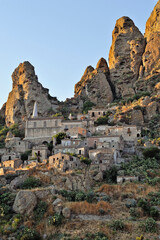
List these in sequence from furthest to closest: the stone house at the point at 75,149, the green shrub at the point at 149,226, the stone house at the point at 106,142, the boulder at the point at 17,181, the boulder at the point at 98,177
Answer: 1. the stone house at the point at 106,142
2. the stone house at the point at 75,149
3. the boulder at the point at 98,177
4. the boulder at the point at 17,181
5. the green shrub at the point at 149,226

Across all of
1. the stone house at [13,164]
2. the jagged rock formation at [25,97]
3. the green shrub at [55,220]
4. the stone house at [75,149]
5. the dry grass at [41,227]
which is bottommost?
the dry grass at [41,227]

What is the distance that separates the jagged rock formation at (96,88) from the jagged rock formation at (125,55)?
3.02m

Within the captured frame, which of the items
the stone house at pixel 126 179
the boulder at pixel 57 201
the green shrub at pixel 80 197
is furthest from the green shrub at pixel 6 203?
the stone house at pixel 126 179

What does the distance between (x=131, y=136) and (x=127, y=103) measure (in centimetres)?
1761

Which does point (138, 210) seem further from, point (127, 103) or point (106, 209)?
point (127, 103)

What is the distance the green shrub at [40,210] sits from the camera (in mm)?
27173

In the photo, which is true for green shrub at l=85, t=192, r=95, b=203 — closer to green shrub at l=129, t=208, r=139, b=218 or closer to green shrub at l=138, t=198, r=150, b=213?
green shrub at l=129, t=208, r=139, b=218

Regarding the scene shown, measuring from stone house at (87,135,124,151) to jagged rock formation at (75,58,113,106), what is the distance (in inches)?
1205

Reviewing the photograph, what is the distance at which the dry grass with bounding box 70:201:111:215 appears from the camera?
28.0 m

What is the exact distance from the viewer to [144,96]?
212ft

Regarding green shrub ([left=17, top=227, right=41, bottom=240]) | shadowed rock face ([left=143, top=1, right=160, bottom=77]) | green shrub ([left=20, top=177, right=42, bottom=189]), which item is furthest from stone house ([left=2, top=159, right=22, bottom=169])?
shadowed rock face ([left=143, top=1, right=160, bottom=77])

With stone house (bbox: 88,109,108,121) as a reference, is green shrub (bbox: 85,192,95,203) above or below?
below

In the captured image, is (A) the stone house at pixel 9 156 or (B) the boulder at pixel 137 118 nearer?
(A) the stone house at pixel 9 156

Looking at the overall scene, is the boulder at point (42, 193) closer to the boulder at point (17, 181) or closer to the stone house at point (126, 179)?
the boulder at point (17, 181)
